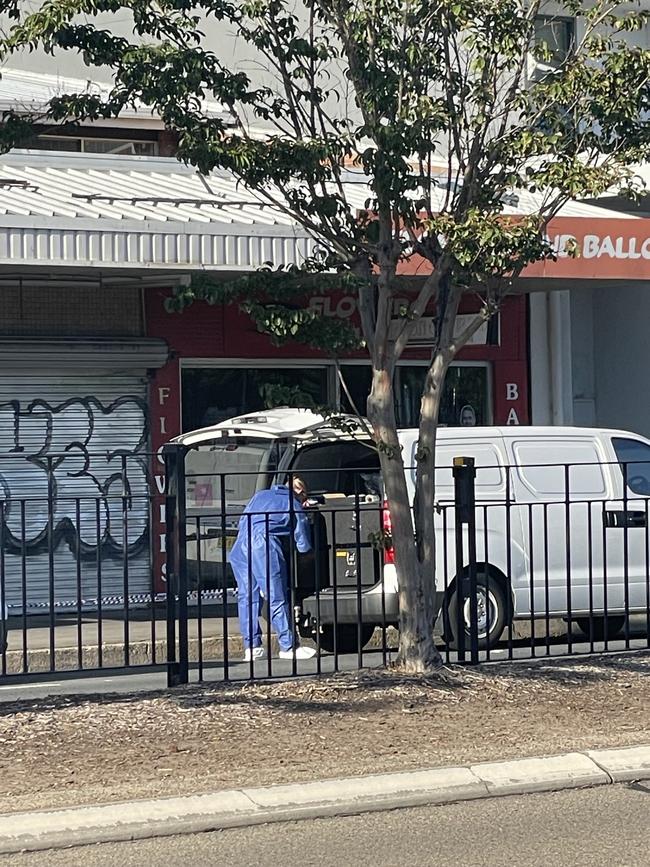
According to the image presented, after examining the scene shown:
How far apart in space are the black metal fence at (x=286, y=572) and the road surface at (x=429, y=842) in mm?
2567

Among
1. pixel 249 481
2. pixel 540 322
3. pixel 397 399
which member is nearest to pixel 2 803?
pixel 249 481

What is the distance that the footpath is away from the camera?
662cm

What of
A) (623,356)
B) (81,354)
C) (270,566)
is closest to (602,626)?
(270,566)

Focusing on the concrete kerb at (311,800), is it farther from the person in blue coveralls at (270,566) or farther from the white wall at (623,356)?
the white wall at (623,356)

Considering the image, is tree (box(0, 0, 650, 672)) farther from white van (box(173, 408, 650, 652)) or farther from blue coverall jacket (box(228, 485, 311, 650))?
white van (box(173, 408, 650, 652))

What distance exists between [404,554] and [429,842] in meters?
3.27

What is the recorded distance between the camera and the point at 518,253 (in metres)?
9.06

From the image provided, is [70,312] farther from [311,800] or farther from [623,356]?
[311,800]

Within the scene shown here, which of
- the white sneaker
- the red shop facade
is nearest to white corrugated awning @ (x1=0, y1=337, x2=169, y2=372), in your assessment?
the red shop facade

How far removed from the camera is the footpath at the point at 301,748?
6.62m

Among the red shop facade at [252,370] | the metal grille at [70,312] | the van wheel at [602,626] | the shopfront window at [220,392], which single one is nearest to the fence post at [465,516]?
the van wheel at [602,626]

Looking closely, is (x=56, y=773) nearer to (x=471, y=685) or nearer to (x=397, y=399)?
(x=471, y=685)

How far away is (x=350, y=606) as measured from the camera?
11.2 m

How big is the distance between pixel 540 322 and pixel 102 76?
6.71 m
